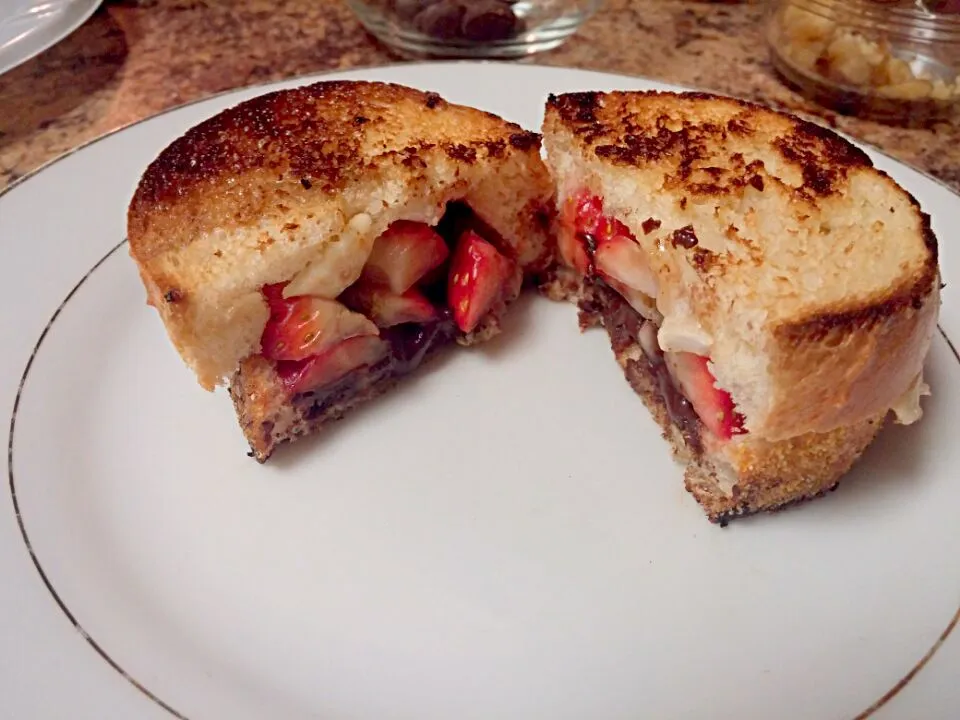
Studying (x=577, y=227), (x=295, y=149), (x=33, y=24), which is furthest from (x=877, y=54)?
(x=33, y=24)

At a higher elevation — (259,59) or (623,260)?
(259,59)

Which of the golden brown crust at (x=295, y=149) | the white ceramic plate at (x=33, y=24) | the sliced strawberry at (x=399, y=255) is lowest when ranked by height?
the sliced strawberry at (x=399, y=255)

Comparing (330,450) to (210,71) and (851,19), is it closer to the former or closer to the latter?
(210,71)

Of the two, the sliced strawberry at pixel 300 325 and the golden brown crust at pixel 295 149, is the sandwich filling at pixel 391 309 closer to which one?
the sliced strawberry at pixel 300 325

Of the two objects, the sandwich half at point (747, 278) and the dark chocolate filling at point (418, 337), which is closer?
the sandwich half at point (747, 278)

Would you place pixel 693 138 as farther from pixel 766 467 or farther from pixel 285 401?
pixel 285 401

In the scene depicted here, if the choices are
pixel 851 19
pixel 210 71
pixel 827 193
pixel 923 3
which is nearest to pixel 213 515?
pixel 827 193

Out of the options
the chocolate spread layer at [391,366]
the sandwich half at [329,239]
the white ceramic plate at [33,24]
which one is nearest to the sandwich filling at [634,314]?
the sandwich half at [329,239]

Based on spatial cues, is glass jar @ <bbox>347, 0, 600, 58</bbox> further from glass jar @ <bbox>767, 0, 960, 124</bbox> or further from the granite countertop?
glass jar @ <bbox>767, 0, 960, 124</bbox>
